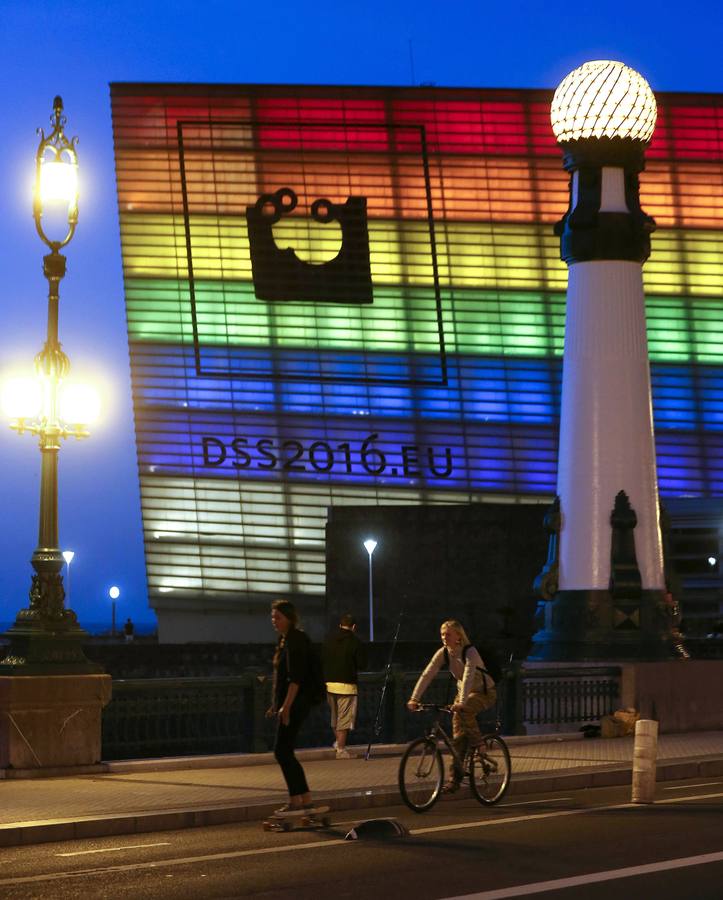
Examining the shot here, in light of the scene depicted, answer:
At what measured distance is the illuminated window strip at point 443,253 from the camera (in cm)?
8462

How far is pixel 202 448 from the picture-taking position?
84750mm

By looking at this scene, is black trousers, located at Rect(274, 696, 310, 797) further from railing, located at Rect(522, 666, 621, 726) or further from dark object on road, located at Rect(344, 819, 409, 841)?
railing, located at Rect(522, 666, 621, 726)

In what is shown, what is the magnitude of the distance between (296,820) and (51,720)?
523 cm

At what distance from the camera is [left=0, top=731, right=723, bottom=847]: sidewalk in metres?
15.8

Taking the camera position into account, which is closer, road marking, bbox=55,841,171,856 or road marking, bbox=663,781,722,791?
road marking, bbox=55,841,171,856

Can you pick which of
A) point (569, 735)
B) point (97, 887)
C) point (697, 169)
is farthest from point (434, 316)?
point (97, 887)

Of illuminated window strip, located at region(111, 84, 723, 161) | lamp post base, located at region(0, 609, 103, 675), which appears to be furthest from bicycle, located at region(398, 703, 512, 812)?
illuminated window strip, located at region(111, 84, 723, 161)

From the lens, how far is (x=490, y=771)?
1769 centimetres

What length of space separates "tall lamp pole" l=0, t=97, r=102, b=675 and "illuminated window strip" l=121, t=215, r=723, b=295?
63.8 m

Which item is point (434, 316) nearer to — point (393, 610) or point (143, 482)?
point (143, 482)

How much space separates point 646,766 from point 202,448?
6800 cm

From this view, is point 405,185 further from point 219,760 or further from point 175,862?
point 175,862

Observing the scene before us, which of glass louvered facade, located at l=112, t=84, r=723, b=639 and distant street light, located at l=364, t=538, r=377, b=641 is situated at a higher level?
glass louvered facade, located at l=112, t=84, r=723, b=639

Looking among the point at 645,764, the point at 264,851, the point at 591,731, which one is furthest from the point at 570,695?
the point at 264,851
